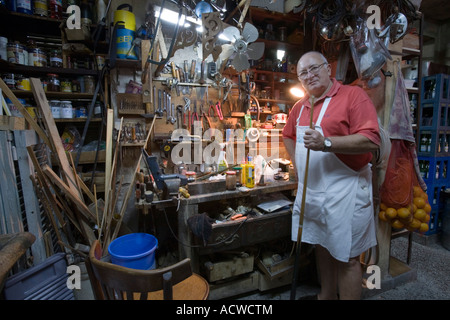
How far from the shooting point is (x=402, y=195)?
2064 mm

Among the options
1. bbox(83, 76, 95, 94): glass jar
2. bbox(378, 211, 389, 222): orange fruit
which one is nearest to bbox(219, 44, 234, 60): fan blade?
bbox(83, 76, 95, 94): glass jar

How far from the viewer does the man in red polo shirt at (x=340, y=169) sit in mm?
1488

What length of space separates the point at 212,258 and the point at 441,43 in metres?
5.27

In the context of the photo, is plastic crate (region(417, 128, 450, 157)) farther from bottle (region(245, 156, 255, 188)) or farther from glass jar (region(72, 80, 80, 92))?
glass jar (region(72, 80, 80, 92))

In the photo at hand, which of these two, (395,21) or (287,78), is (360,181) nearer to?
(395,21)

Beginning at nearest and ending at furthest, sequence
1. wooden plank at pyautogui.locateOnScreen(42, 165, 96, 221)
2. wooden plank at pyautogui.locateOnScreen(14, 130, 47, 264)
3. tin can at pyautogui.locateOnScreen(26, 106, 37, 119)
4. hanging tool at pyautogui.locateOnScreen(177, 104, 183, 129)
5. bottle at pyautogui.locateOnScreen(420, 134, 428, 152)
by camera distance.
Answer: wooden plank at pyautogui.locateOnScreen(14, 130, 47, 264) → wooden plank at pyautogui.locateOnScreen(42, 165, 96, 221) → tin can at pyautogui.locateOnScreen(26, 106, 37, 119) → hanging tool at pyautogui.locateOnScreen(177, 104, 183, 129) → bottle at pyautogui.locateOnScreen(420, 134, 428, 152)

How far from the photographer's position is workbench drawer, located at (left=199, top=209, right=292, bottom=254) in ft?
6.31

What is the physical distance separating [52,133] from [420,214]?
330cm

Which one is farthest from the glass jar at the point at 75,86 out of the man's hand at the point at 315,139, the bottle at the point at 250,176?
the man's hand at the point at 315,139

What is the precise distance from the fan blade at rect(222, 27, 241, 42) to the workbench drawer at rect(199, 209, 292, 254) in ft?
5.74

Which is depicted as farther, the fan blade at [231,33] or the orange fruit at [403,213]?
the fan blade at [231,33]

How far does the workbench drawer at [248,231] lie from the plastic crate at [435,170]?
254 cm

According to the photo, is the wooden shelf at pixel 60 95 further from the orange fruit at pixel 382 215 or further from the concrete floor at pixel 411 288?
the orange fruit at pixel 382 215

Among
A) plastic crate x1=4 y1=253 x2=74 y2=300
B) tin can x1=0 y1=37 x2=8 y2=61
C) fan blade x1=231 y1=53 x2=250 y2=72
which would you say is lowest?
plastic crate x1=4 y1=253 x2=74 y2=300
